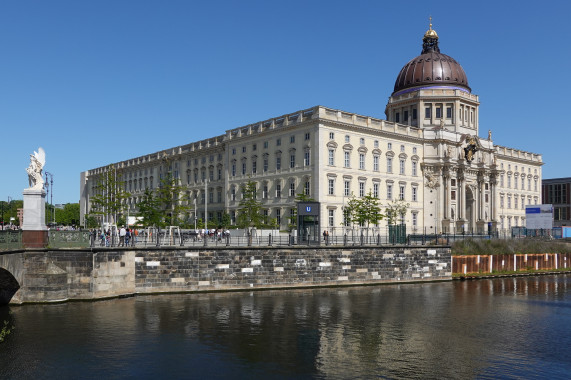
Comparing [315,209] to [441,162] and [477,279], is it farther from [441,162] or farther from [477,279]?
[441,162]

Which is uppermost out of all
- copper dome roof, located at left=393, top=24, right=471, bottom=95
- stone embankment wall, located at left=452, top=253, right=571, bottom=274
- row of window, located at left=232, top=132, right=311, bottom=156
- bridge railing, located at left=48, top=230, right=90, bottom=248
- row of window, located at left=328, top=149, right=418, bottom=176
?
copper dome roof, located at left=393, top=24, right=471, bottom=95

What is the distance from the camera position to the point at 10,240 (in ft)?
114

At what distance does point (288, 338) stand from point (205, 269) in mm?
16039

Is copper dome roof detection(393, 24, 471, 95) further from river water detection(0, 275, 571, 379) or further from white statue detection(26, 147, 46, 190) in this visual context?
white statue detection(26, 147, 46, 190)

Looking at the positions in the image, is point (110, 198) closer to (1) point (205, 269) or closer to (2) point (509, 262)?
(1) point (205, 269)

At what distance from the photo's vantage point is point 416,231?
8800 cm

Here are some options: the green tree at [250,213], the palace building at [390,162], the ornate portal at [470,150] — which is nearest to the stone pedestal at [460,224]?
the palace building at [390,162]

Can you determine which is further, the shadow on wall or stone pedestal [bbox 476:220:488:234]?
stone pedestal [bbox 476:220:488:234]

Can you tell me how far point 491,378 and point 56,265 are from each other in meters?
26.0

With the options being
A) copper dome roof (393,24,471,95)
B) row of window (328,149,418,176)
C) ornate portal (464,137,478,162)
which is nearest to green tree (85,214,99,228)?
row of window (328,149,418,176)

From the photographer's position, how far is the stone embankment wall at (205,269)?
115ft

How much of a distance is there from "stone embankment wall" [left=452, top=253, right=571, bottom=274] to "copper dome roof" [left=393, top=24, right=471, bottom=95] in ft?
133

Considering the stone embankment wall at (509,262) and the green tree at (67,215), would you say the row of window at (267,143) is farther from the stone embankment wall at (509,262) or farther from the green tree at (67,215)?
the green tree at (67,215)

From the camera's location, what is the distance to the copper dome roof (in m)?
101
